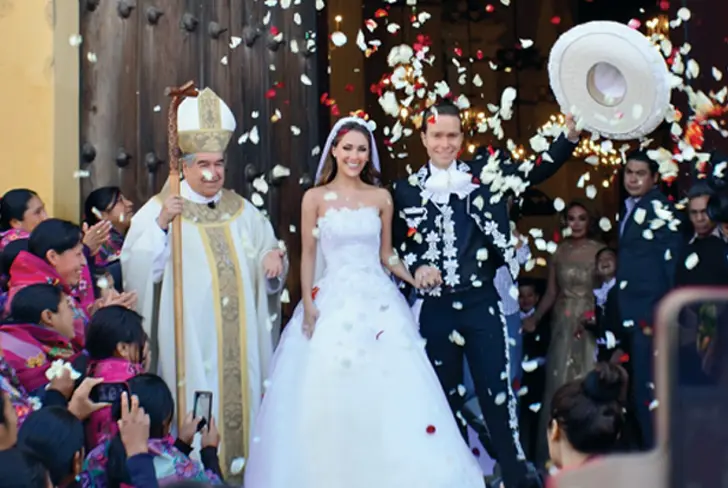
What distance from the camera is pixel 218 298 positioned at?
566 centimetres

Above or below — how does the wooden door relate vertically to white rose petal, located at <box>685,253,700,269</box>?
above

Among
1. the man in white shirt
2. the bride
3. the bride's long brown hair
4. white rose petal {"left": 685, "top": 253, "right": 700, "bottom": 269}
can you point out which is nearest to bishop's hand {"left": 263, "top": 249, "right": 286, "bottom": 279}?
the man in white shirt

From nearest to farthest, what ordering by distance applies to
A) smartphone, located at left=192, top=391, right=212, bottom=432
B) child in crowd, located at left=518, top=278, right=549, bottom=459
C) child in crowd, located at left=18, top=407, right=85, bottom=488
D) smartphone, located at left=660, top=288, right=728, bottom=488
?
smartphone, located at left=660, top=288, right=728, bottom=488 < child in crowd, located at left=18, top=407, right=85, bottom=488 < smartphone, located at left=192, top=391, right=212, bottom=432 < child in crowd, located at left=518, top=278, right=549, bottom=459

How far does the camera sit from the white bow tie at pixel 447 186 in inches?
216

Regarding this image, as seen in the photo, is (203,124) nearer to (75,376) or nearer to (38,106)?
(38,106)

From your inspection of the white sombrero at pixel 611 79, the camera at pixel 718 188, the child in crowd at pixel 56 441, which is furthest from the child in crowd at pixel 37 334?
the camera at pixel 718 188

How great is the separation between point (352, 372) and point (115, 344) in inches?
48.5

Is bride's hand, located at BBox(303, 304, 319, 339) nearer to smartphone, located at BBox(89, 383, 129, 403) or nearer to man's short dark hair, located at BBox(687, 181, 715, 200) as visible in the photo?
smartphone, located at BBox(89, 383, 129, 403)

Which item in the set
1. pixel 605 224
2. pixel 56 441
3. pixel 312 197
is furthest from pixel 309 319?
pixel 56 441

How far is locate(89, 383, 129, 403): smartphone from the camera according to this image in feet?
13.0

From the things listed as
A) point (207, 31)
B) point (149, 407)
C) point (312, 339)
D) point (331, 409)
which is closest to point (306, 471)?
point (331, 409)

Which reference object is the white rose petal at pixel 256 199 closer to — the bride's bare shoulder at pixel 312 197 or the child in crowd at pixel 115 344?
the bride's bare shoulder at pixel 312 197

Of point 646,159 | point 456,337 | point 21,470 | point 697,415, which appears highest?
point 646,159

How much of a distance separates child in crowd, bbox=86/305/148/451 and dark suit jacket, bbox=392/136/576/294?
1552mm
